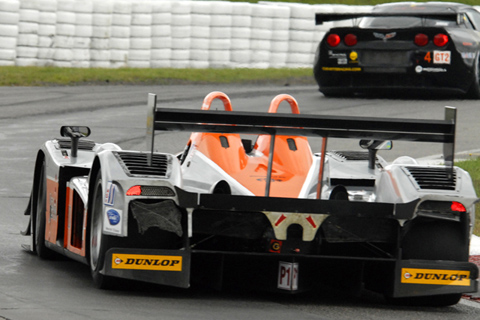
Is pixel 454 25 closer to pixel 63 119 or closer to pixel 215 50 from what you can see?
pixel 63 119

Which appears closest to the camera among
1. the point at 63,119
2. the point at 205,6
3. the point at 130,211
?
the point at 130,211

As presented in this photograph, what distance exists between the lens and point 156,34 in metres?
22.4

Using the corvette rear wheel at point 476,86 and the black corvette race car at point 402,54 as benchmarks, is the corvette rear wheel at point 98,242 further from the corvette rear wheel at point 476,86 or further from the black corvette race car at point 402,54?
the corvette rear wheel at point 476,86

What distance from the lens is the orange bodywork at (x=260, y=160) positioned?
6836mm

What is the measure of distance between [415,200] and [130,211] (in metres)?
1.51

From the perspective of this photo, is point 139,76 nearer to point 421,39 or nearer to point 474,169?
point 421,39

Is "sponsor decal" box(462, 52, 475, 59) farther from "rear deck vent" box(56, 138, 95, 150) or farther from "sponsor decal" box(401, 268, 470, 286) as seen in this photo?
"sponsor decal" box(401, 268, 470, 286)

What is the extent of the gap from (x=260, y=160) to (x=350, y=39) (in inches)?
359

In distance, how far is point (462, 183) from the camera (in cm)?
610

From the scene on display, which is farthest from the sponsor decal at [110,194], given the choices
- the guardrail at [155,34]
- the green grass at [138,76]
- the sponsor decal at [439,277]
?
the guardrail at [155,34]

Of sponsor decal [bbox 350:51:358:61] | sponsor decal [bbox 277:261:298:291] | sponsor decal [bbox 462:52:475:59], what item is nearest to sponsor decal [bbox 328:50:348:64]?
sponsor decal [bbox 350:51:358:61]

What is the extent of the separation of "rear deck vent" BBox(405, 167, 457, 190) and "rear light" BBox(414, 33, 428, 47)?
381 inches

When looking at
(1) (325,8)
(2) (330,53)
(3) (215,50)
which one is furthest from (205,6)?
(2) (330,53)

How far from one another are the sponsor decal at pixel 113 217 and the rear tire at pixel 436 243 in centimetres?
157
